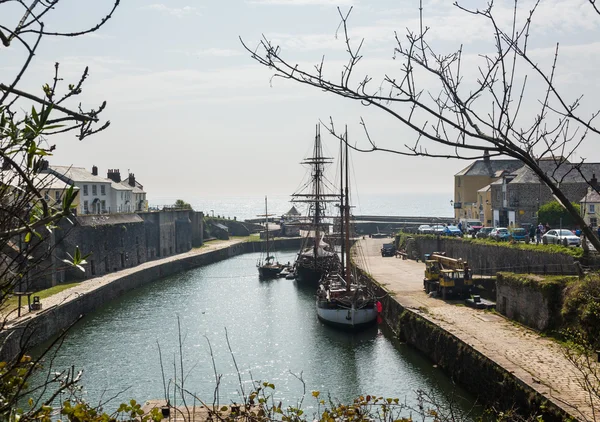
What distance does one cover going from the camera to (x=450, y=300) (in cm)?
3120

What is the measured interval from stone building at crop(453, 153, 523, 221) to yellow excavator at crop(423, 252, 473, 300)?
94.3 feet

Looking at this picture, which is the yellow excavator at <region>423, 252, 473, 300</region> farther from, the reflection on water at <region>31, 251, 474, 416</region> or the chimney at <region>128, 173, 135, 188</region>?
the chimney at <region>128, 173, 135, 188</region>

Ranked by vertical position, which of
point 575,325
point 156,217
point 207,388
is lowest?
point 207,388

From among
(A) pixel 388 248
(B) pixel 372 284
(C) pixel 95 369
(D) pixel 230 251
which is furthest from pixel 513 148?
(D) pixel 230 251

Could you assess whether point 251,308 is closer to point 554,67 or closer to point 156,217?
point 156,217

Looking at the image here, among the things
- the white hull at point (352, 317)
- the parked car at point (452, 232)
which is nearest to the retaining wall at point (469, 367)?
the white hull at point (352, 317)

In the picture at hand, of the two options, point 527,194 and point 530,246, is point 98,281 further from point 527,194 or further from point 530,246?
point 527,194

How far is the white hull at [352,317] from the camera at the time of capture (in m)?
31.2

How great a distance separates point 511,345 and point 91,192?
44151mm

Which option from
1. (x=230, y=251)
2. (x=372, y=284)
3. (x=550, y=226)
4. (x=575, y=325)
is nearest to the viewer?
(x=575, y=325)

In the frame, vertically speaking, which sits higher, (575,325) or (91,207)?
(91,207)

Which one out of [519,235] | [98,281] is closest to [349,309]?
[519,235]

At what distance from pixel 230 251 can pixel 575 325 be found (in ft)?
178

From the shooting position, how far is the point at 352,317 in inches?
1228
